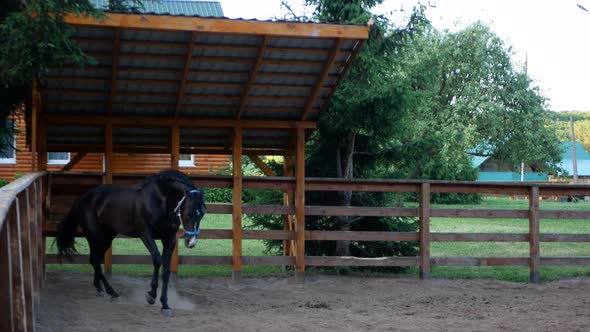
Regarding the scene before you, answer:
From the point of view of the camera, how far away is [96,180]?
10.9m

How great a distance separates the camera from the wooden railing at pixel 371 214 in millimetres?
10875

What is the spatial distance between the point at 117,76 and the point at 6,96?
1416 millimetres

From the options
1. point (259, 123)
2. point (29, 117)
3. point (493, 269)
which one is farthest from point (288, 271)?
point (29, 117)

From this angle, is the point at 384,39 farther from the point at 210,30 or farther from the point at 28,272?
the point at 28,272

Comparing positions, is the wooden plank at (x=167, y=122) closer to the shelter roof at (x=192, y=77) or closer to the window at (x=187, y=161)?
the shelter roof at (x=192, y=77)

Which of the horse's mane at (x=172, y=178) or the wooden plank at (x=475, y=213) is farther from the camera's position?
the wooden plank at (x=475, y=213)

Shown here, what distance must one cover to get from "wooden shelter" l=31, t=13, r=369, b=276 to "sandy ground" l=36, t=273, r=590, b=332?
0.88 meters

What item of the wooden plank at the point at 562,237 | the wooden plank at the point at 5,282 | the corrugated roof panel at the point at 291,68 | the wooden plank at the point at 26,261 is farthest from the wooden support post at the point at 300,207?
the wooden plank at the point at 5,282

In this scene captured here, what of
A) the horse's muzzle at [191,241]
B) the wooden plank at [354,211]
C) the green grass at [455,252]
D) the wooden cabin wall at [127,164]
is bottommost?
the green grass at [455,252]

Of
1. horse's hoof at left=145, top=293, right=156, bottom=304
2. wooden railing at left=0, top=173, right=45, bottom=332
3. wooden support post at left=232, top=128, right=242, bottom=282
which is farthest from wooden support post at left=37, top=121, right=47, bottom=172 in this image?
wooden railing at left=0, top=173, right=45, bottom=332

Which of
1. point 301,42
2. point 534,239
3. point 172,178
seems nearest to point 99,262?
point 172,178

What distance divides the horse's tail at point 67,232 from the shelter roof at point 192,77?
56.1 inches

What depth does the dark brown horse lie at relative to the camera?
8.61 meters

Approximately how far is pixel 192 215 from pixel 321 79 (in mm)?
2798
